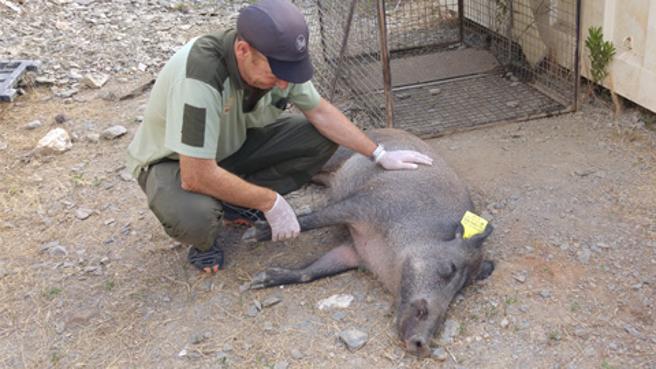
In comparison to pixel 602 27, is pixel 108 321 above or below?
below

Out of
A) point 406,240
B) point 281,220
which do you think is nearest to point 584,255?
point 406,240

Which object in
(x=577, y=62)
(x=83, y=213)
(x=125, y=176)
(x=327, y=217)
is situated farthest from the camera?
(x=577, y=62)

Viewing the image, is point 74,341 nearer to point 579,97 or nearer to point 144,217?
point 144,217

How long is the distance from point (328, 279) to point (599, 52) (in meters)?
2.86

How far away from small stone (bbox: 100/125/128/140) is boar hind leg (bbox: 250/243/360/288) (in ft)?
7.44

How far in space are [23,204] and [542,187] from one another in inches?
129

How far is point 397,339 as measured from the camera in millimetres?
3285

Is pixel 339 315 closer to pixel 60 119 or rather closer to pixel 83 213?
pixel 83 213

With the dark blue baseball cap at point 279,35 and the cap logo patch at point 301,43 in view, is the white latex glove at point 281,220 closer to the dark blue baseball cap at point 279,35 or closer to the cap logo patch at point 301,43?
the dark blue baseball cap at point 279,35

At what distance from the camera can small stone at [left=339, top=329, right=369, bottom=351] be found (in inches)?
127

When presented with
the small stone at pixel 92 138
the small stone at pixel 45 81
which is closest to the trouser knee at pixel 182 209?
the small stone at pixel 92 138

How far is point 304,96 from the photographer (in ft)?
12.5

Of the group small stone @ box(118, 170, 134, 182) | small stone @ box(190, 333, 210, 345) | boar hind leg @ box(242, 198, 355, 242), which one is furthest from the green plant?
small stone @ box(190, 333, 210, 345)

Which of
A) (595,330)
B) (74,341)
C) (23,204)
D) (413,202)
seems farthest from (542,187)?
(23,204)
